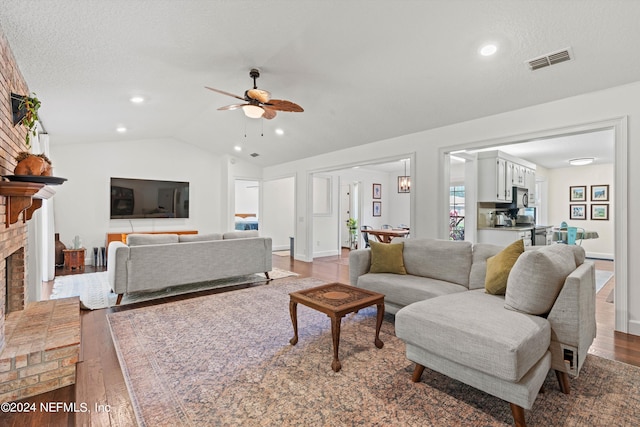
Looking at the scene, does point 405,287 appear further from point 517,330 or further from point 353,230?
point 353,230

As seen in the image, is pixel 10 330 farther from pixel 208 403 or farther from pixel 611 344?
pixel 611 344

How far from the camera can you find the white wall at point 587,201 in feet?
25.5

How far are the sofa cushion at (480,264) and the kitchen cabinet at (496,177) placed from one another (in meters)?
2.98

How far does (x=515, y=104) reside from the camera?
364cm

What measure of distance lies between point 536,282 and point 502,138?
249 cm

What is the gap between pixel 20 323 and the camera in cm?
254

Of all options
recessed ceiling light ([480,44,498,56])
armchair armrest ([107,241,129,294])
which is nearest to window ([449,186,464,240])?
recessed ceiling light ([480,44,498,56])

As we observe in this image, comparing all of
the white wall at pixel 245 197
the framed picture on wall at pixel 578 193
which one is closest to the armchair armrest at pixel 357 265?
the framed picture on wall at pixel 578 193

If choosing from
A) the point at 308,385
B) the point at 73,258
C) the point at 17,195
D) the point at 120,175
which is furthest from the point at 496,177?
the point at 73,258

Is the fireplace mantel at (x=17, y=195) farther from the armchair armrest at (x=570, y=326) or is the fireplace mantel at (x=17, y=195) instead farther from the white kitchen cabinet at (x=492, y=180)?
the white kitchen cabinet at (x=492, y=180)

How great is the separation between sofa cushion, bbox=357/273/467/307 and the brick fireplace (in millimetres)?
2566

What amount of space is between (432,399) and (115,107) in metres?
5.03

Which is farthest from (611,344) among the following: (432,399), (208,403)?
(208,403)

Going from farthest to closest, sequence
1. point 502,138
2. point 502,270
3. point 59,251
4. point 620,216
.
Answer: point 59,251 < point 502,138 < point 620,216 < point 502,270
